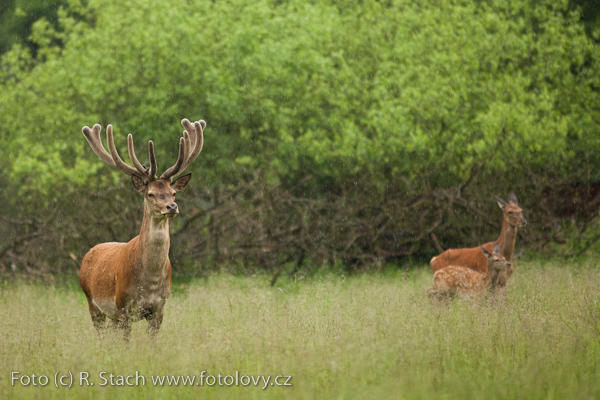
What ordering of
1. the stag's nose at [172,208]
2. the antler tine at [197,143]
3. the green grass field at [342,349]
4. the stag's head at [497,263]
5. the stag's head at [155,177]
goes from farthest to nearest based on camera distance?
the stag's head at [497,263], the antler tine at [197,143], the stag's head at [155,177], the stag's nose at [172,208], the green grass field at [342,349]

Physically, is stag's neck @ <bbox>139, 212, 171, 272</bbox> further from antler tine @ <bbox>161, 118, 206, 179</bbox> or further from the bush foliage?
the bush foliage

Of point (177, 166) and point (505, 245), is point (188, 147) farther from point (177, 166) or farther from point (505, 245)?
point (505, 245)

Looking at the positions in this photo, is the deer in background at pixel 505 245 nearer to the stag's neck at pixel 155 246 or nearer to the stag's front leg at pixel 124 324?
the stag's neck at pixel 155 246

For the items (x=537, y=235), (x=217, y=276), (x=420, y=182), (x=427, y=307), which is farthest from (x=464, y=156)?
(x=427, y=307)

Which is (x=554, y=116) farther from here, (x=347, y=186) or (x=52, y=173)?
(x=52, y=173)

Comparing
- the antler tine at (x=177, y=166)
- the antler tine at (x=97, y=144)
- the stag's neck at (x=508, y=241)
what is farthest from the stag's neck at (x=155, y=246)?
the stag's neck at (x=508, y=241)

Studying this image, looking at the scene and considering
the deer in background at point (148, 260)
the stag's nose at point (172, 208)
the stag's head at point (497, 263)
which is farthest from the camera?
the stag's head at point (497, 263)

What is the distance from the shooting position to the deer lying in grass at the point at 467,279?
9586 mm

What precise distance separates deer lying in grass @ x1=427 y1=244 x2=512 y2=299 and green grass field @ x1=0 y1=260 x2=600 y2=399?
1.08ft

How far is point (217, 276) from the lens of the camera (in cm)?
1283

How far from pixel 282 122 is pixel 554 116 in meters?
5.88

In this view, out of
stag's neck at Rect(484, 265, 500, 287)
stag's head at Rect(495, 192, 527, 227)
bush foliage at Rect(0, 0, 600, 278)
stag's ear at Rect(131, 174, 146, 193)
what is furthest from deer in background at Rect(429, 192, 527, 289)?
stag's ear at Rect(131, 174, 146, 193)

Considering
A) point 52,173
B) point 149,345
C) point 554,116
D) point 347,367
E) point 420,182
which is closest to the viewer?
point 347,367

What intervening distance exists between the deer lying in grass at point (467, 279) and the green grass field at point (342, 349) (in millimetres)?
329
